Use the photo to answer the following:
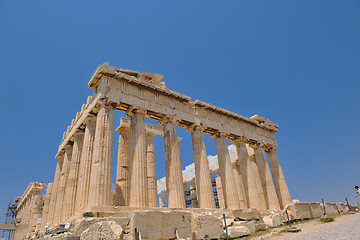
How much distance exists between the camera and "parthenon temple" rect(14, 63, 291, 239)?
47.3 ft

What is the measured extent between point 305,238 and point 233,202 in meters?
10.3

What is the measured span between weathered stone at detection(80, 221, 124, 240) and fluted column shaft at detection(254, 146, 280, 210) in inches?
712

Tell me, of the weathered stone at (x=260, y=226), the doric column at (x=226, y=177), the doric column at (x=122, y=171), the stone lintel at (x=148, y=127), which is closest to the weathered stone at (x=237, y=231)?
the weathered stone at (x=260, y=226)

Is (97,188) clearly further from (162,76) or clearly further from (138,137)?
(162,76)

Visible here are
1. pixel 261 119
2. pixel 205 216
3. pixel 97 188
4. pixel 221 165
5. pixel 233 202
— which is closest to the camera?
pixel 205 216

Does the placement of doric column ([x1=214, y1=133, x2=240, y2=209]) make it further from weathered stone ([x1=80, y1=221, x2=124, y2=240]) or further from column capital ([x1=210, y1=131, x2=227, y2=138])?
weathered stone ([x1=80, y1=221, x2=124, y2=240])

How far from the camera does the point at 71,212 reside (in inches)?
645

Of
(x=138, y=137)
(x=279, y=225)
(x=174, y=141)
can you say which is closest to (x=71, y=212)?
(x=138, y=137)

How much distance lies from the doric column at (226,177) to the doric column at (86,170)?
10.2 meters

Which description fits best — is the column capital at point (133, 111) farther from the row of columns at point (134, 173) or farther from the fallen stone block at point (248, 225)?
the fallen stone block at point (248, 225)

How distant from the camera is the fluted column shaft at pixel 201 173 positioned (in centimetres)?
1733

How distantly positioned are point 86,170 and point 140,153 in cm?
334

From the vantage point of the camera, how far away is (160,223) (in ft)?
29.0

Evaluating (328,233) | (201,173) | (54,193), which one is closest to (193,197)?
(201,173)
